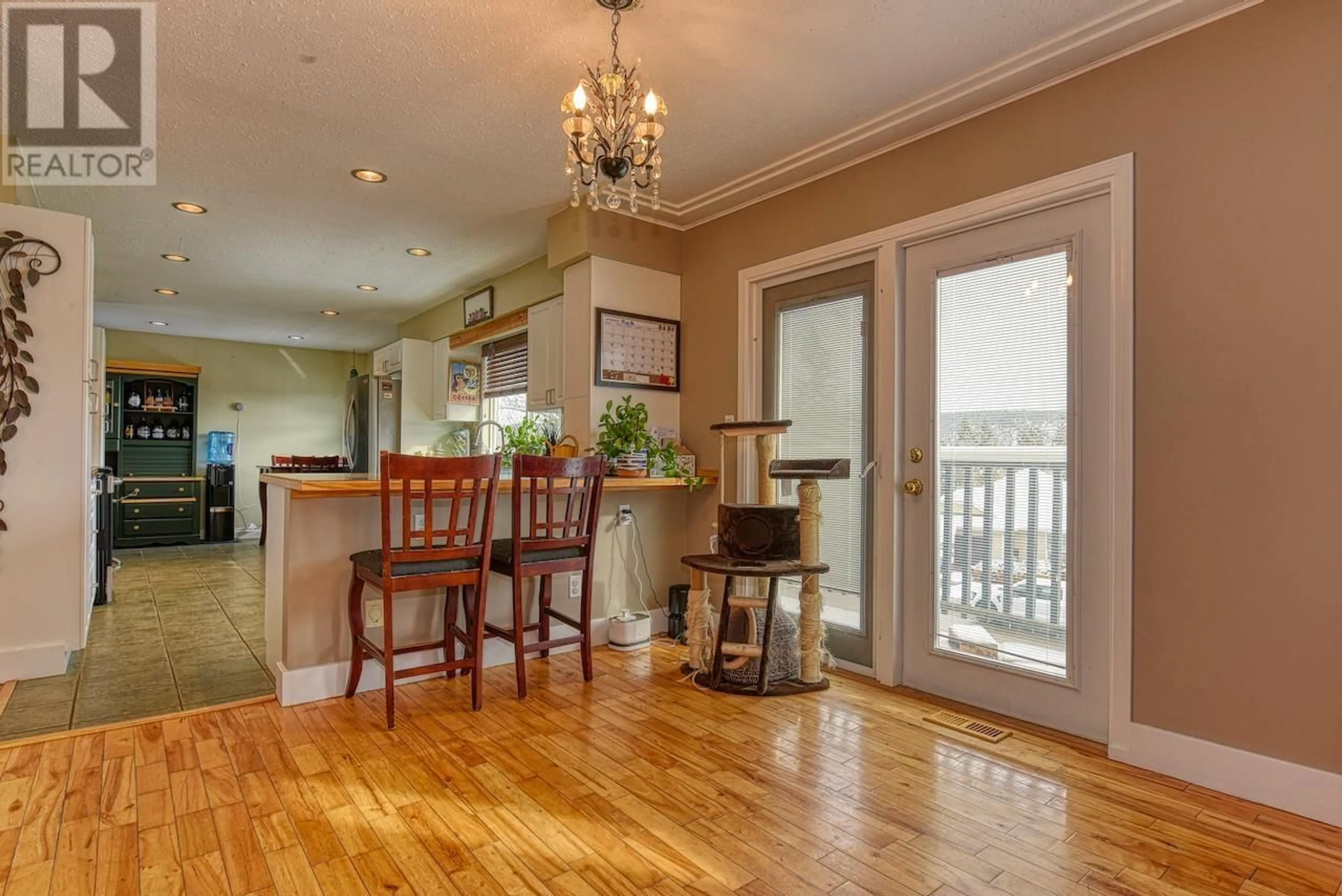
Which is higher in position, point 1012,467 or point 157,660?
point 1012,467

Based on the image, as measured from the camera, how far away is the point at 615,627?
357 centimetres

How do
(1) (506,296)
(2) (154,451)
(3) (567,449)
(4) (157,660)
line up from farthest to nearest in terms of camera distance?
(2) (154,451) < (1) (506,296) < (3) (567,449) < (4) (157,660)

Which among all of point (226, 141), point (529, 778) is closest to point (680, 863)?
point (529, 778)

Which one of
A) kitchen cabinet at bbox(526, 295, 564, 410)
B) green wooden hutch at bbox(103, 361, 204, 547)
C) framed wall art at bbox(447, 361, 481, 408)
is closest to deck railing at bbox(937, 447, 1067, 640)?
kitchen cabinet at bbox(526, 295, 564, 410)

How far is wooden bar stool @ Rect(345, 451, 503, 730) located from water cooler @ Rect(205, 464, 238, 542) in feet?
19.8

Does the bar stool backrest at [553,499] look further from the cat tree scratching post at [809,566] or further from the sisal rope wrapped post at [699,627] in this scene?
the cat tree scratching post at [809,566]

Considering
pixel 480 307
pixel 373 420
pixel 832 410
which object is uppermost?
pixel 480 307

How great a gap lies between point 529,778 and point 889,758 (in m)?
1.17

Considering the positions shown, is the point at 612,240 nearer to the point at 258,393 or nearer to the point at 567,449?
the point at 567,449

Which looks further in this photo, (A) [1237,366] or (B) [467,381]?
(B) [467,381]

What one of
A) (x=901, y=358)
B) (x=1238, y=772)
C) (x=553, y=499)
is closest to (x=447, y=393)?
(x=553, y=499)

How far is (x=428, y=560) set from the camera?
259 centimetres

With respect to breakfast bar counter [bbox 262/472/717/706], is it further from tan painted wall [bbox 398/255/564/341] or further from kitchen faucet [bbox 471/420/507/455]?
kitchen faucet [bbox 471/420/507/455]

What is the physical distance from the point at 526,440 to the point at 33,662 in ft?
8.83
